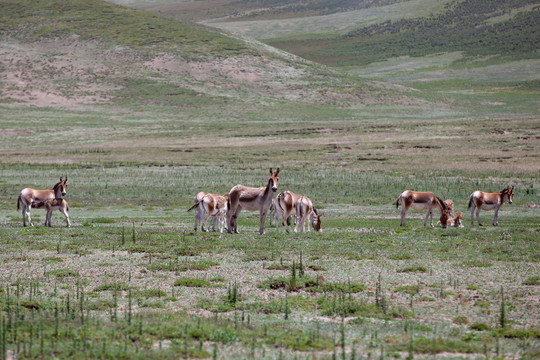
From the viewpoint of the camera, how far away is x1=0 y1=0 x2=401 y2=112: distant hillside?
11431cm

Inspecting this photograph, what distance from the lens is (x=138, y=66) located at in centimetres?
12775

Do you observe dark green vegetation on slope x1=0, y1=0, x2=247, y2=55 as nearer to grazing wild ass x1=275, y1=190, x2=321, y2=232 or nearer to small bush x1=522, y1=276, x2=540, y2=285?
grazing wild ass x1=275, y1=190, x2=321, y2=232

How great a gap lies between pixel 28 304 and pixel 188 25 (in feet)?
500

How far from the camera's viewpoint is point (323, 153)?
2389 inches

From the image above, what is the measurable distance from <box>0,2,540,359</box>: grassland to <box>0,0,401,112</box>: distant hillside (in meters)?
13.5

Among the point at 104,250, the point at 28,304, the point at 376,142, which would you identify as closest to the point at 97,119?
the point at 376,142

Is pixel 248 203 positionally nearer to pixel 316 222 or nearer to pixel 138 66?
pixel 316 222

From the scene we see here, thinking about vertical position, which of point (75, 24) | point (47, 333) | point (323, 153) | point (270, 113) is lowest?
point (47, 333)

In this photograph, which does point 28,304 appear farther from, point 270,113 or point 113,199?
point 270,113

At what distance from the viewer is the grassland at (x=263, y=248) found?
11266 millimetres

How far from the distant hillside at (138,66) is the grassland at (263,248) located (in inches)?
531

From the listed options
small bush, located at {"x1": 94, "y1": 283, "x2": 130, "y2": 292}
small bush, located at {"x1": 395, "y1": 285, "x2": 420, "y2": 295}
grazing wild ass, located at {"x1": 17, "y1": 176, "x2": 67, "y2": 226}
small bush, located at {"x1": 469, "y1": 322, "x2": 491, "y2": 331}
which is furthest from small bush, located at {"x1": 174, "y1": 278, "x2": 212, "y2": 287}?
grazing wild ass, located at {"x1": 17, "y1": 176, "x2": 67, "y2": 226}

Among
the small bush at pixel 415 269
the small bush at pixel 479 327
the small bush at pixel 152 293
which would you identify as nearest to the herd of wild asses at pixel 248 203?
the small bush at pixel 415 269

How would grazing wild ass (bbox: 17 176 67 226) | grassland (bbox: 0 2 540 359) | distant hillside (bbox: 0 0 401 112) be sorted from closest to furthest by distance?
grassland (bbox: 0 2 540 359) → grazing wild ass (bbox: 17 176 67 226) → distant hillside (bbox: 0 0 401 112)
